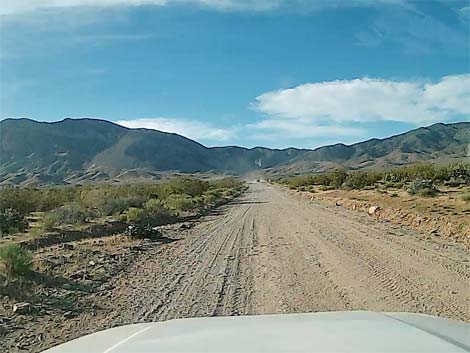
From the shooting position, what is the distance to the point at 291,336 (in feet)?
12.2

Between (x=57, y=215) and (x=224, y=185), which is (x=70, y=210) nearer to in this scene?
(x=57, y=215)

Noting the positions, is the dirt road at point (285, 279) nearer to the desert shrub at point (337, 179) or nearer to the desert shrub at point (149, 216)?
the desert shrub at point (149, 216)

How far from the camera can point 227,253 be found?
17.4 meters

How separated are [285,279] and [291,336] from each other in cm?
929

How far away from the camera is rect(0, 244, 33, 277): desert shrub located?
12.6 m

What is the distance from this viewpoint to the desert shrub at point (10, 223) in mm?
25234

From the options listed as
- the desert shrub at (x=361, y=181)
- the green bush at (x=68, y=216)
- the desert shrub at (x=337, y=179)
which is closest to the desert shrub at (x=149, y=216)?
the green bush at (x=68, y=216)

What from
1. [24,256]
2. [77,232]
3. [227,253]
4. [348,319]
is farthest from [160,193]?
[348,319]

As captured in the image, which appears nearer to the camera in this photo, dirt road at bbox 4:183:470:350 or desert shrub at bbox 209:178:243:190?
dirt road at bbox 4:183:470:350

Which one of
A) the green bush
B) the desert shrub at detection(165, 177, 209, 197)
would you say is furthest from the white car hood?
the desert shrub at detection(165, 177, 209, 197)

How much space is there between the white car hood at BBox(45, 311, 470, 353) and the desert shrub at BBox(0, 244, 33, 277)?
887 centimetres

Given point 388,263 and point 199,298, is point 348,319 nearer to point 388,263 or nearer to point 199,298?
point 199,298

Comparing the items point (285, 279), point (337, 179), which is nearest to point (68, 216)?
point (285, 279)

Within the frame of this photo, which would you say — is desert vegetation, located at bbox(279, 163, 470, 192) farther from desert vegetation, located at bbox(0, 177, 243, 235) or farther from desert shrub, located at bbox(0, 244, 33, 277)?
desert shrub, located at bbox(0, 244, 33, 277)
